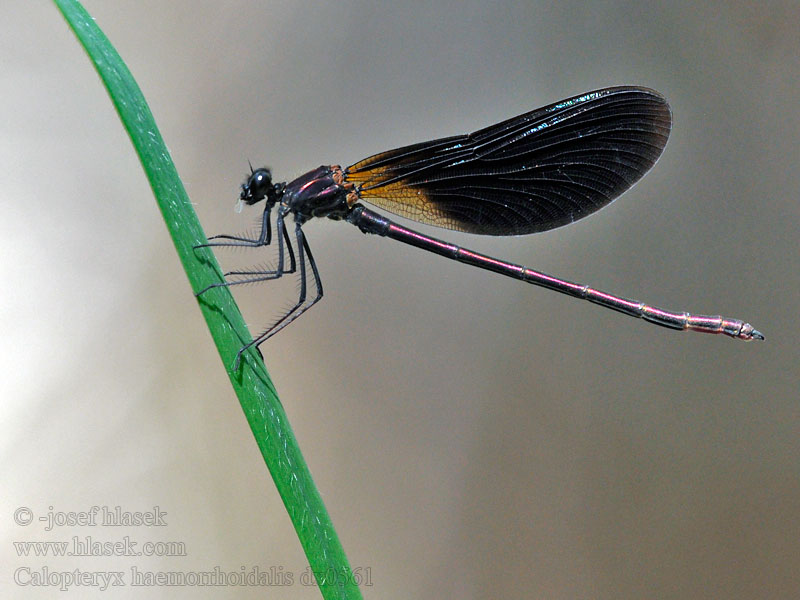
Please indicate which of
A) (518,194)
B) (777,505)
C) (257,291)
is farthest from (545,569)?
(518,194)

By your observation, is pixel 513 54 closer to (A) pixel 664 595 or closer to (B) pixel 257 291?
(B) pixel 257 291

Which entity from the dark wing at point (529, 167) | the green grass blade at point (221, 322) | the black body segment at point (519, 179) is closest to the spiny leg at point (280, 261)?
the black body segment at point (519, 179)

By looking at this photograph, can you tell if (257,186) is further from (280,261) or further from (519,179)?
(519,179)

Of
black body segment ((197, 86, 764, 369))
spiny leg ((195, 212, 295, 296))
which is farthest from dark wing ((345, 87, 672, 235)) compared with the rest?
spiny leg ((195, 212, 295, 296))

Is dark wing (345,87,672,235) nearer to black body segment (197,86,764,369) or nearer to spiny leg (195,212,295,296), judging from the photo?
black body segment (197,86,764,369)

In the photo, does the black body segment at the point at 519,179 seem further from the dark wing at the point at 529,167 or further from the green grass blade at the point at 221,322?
the green grass blade at the point at 221,322

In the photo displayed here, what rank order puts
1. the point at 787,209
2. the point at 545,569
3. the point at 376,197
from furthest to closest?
the point at 545,569 → the point at 787,209 → the point at 376,197

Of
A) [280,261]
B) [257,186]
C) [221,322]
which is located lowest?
[221,322]

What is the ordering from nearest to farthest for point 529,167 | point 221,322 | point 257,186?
point 221,322 < point 257,186 < point 529,167

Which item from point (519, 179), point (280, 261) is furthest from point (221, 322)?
point (519, 179)
